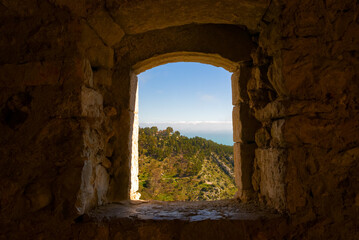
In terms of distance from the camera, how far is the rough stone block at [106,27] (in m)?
1.61

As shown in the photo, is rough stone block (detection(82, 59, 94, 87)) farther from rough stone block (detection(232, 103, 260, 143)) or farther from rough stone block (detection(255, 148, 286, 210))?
rough stone block (detection(255, 148, 286, 210))

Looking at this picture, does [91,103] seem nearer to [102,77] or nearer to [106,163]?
[102,77]

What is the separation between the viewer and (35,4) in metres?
1.55

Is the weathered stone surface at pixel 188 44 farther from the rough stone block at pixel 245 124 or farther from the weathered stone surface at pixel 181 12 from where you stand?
the rough stone block at pixel 245 124

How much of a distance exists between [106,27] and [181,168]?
7.18m

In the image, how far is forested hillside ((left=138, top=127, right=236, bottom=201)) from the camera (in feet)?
24.2

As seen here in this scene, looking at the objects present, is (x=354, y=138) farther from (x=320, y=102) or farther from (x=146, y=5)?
(x=146, y=5)

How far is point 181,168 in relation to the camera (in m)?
8.37

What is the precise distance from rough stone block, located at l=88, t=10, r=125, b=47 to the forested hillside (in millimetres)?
5747

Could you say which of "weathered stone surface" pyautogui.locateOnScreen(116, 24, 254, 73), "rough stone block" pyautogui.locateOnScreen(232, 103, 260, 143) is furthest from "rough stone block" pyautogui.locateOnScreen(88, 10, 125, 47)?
"rough stone block" pyautogui.locateOnScreen(232, 103, 260, 143)

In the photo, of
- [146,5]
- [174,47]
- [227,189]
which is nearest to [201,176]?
[227,189]

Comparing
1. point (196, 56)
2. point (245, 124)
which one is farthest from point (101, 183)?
point (196, 56)

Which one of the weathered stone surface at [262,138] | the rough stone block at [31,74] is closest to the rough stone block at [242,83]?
the weathered stone surface at [262,138]

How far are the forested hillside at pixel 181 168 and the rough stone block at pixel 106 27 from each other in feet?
18.9
